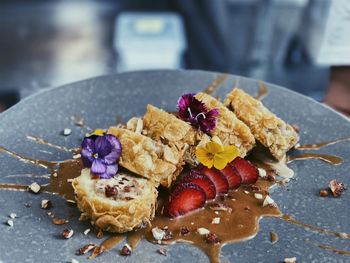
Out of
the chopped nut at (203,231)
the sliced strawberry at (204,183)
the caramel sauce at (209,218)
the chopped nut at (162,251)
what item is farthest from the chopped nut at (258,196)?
the chopped nut at (162,251)

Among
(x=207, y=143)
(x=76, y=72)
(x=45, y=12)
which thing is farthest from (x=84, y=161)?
(x=45, y=12)

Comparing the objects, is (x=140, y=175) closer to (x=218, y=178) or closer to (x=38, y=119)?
(x=218, y=178)

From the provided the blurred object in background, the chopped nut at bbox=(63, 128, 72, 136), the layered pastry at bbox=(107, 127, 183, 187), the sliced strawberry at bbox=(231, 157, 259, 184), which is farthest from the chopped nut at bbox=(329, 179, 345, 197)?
the blurred object in background

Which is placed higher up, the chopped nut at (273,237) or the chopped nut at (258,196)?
the chopped nut at (258,196)

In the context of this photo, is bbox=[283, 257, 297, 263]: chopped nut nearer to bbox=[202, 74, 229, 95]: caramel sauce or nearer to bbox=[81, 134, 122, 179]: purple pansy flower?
bbox=[81, 134, 122, 179]: purple pansy flower

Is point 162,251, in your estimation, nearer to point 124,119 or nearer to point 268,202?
point 268,202

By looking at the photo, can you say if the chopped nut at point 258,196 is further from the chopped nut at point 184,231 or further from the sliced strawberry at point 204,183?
the chopped nut at point 184,231

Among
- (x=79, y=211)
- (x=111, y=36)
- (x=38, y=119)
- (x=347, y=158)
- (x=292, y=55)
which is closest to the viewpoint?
(x=79, y=211)

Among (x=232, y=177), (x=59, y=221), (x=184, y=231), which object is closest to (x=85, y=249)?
(x=59, y=221)
